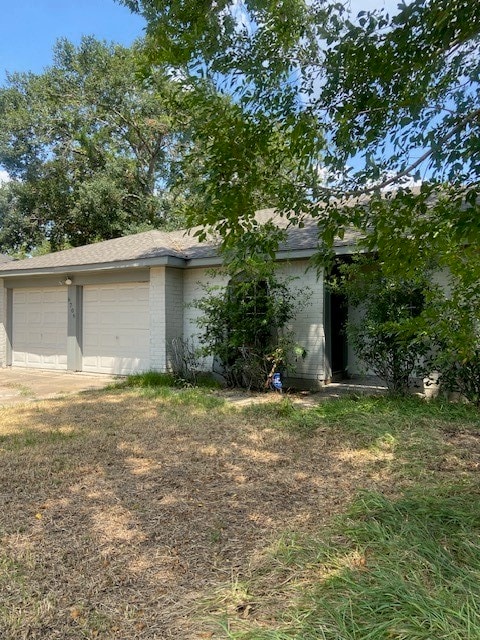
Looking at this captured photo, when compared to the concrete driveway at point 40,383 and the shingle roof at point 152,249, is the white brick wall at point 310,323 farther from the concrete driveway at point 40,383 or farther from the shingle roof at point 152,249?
the concrete driveway at point 40,383

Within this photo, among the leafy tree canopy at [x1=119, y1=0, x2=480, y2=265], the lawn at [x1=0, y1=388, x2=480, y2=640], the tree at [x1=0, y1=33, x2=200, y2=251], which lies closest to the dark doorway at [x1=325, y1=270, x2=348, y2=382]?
the lawn at [x1=0, y1=388, x2=480, y2=640]

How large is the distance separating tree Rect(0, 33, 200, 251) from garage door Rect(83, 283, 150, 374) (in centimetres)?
1008

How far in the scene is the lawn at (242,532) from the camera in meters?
2.12

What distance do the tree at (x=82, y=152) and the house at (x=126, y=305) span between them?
9025mm

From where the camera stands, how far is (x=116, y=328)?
36.2 feet

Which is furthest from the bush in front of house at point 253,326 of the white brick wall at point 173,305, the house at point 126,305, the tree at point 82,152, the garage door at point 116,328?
the tree at point 82,152

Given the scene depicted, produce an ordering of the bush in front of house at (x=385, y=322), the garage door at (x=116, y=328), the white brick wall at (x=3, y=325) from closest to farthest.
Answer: the bush in front of house at (x=385, y=322), the garage door at (x=116, y=328), the white brick wall at (x=3, y=325)

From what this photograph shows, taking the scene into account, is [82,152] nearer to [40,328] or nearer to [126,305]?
[40,328]

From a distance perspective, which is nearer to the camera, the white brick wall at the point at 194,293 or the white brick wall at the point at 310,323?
the white brick wall at the point at 310,323

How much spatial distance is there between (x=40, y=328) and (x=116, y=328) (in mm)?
2803

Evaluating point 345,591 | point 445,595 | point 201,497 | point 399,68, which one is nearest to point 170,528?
point 201,497

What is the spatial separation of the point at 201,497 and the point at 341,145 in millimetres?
2862

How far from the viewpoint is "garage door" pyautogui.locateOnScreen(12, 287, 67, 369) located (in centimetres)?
1201

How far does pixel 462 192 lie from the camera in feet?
8.37
